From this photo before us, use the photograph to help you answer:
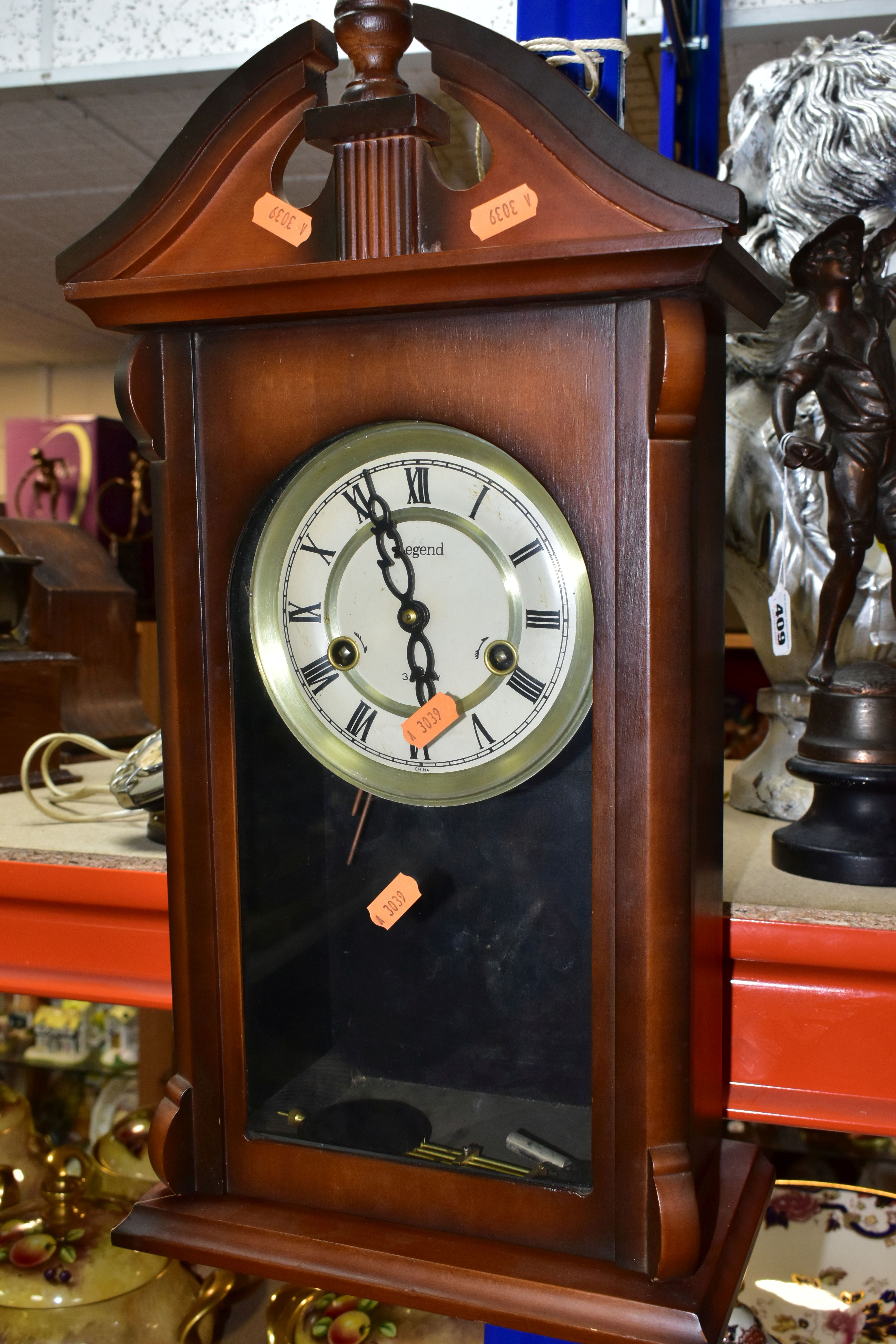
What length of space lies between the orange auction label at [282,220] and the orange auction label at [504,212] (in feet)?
0.33

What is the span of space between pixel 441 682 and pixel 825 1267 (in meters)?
0.86

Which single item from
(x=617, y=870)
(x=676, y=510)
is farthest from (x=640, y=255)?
(x=617, y=870)

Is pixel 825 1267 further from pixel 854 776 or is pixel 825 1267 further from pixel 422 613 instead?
pixel 422 613

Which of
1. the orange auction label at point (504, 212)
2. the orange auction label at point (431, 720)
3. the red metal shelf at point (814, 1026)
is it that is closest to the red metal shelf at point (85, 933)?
the orange auction label at point (431, 720)

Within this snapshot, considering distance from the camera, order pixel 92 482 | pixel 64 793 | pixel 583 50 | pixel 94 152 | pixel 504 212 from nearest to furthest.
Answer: pixel 504 212 → pixel 583 50 → pixel 64 793 → pixel 94 152 → pixel 92 482

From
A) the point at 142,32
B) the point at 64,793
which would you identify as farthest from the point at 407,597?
the point at 142,32

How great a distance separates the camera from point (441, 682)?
2.28 ft

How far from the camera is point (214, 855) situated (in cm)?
74

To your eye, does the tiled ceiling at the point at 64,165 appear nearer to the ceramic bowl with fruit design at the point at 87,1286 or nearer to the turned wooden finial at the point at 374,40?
the turned wooden finial at the point at 374,40

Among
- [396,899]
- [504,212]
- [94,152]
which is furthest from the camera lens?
[94,152]

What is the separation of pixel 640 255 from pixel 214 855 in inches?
Answer: 17.4

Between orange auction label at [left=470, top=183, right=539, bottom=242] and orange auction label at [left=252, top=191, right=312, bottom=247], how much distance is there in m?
0.10

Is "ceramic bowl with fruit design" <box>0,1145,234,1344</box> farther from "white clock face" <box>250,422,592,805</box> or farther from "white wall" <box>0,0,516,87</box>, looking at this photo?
"white wall" <box>0,0,516,87</box>

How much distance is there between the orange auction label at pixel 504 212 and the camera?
62 cm
